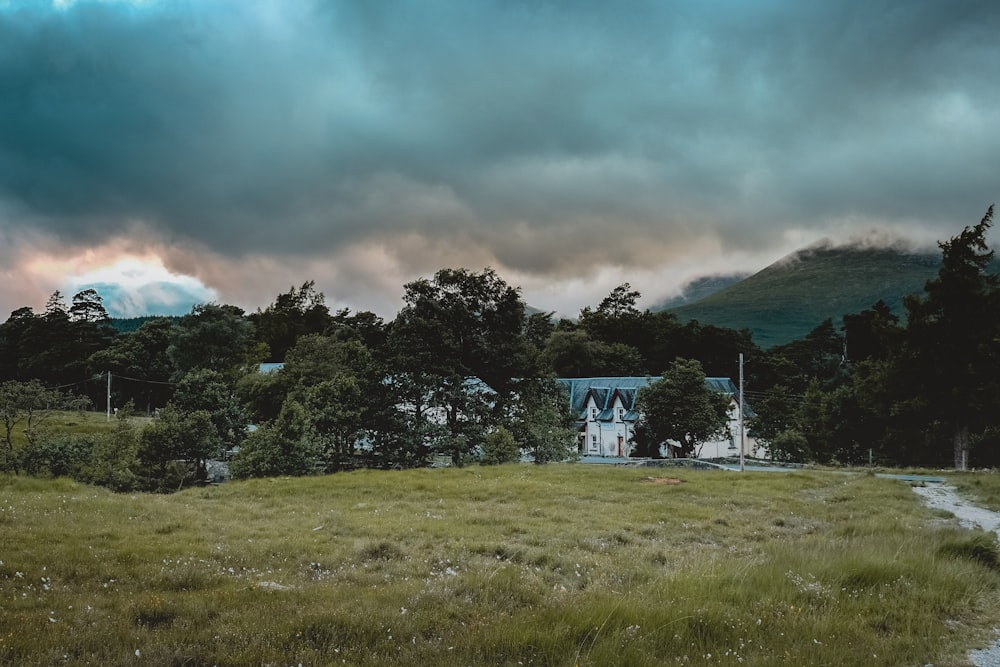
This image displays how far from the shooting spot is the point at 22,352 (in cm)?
10562

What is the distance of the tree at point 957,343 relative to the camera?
144ft

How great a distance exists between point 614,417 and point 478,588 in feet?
292

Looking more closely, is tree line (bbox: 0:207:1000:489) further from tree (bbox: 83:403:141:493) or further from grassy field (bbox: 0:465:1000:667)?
grassy field (bbox: 0:465:1000:667)

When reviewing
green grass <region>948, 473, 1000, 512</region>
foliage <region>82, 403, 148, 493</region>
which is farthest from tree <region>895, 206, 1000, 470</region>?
foliage <region>82, 403, 148, 493</region>

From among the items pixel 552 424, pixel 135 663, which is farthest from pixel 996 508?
pixel 552 424

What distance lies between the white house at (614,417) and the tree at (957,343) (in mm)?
46794

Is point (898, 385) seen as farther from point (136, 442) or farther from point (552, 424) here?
point (136, 442)

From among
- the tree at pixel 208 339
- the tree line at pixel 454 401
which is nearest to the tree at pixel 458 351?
the tree line at pixel 454 401

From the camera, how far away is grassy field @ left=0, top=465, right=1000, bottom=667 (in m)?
6.63

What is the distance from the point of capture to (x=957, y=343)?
4503cm

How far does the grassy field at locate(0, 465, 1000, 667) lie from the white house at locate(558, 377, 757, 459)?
252 feet

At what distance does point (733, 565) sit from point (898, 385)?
149 ft

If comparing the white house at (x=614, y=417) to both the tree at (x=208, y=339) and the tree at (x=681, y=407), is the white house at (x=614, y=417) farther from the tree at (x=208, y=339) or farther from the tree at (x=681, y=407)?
the tree at (x=208, y=339)

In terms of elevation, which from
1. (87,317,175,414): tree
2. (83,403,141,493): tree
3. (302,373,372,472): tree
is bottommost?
(83,403,141,493): tree
